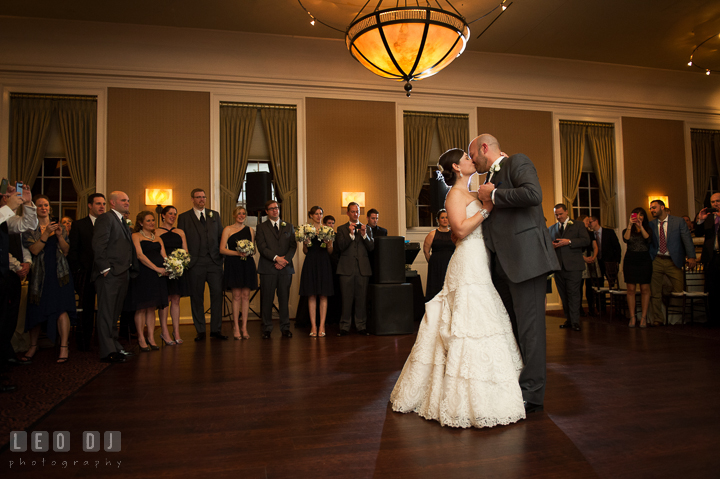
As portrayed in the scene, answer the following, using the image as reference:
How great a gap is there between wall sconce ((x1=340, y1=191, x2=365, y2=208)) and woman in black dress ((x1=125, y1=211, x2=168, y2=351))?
3.77 m

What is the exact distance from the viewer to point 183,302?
8.09 m

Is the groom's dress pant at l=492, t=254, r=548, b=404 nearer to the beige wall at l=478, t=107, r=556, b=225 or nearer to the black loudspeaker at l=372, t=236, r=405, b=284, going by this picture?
the black loudspeaker at l=372, t=236, r=405, b=284

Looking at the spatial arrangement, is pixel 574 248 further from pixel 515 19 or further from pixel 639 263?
pixel 515 19

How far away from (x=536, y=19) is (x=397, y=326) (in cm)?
587

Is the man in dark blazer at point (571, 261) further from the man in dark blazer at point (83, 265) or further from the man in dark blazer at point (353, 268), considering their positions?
the man in dark blazer at point (83, 265)

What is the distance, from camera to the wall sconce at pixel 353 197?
28.3ft

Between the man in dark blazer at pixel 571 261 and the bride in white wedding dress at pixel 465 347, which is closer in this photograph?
the bride in white wedding dress at pixel 465 347

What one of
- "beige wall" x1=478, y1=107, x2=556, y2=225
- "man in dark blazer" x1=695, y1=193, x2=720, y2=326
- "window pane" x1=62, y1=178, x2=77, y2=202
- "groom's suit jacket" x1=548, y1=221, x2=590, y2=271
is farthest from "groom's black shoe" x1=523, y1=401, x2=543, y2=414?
"window pane" x1=62, y1=178, x2=77, y2=202

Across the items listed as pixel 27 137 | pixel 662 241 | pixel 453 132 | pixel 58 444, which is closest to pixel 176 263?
pixel 58 444

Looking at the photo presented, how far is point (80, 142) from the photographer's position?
25.6 ft

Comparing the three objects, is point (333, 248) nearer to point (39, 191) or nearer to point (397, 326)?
point (397, 326)

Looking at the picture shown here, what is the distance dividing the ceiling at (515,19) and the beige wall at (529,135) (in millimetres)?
1239

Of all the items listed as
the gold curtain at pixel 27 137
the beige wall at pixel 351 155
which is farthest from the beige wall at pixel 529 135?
the gold curtain at pixel 27 137

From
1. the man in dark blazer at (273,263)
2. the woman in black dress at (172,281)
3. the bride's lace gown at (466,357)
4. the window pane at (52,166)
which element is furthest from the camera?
the window pane at (52,166)
